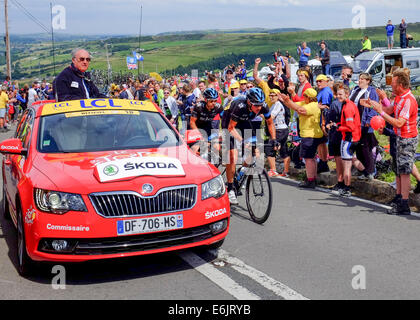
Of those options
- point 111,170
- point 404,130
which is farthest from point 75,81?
point 404,130

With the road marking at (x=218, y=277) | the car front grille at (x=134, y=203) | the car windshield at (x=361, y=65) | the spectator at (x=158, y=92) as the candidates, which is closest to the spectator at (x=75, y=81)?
the road marking at (x=218, y=277)

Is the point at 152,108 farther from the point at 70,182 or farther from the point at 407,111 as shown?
the point at 407,111

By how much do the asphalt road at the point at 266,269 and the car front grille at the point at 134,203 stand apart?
0.53 m

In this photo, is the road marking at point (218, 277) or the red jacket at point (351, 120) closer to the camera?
the road marking at point (218, 277)

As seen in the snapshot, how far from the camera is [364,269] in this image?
551cm

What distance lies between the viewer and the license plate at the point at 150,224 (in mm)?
4988

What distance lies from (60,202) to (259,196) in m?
3.38

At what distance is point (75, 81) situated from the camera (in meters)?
9.20

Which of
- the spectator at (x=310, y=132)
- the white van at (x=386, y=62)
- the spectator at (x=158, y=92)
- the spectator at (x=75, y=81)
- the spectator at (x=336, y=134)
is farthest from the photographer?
the white van at (x=386, y=62)

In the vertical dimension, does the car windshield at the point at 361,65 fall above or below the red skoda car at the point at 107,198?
above

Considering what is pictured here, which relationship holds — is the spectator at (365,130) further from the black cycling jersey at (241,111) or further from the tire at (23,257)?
the tire at (23,257)

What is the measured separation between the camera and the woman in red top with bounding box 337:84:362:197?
31.0 ft

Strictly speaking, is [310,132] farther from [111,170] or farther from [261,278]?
[111,170]

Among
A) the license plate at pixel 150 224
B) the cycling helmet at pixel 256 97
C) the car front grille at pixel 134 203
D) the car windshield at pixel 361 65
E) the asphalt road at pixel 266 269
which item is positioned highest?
the car windshield at pixel 361 65
